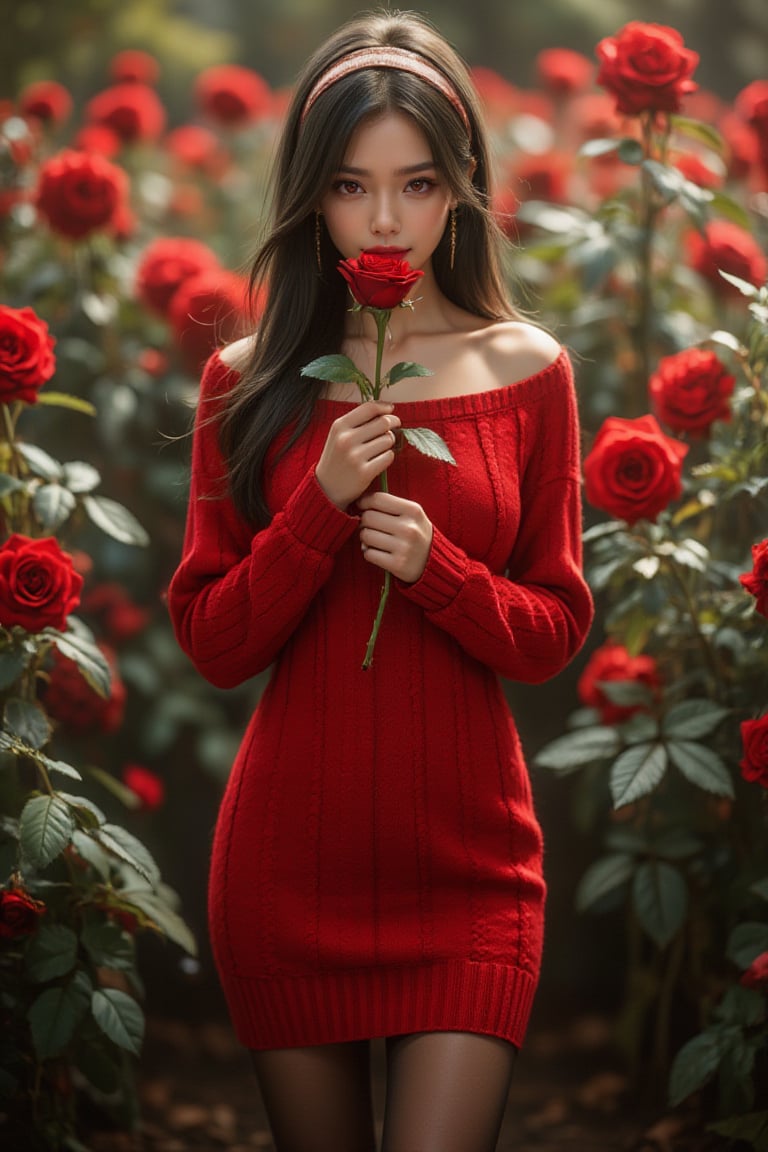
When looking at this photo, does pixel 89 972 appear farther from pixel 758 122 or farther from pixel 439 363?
pixel 758 122

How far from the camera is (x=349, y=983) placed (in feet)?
6.19

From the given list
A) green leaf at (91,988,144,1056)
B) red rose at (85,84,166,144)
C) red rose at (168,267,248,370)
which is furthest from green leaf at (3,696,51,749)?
red rose at (85,84,166,144)

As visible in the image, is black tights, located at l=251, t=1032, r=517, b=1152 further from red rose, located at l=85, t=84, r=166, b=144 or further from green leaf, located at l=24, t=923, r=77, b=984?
red rose, located at l=85, t=84, r=166, b=144

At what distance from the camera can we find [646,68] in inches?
100

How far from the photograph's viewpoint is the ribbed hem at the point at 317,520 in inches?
73.2

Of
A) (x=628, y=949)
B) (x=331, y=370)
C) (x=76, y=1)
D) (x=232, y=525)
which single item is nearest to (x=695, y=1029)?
(x=628, y=949)

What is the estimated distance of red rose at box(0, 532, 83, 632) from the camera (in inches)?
83.6

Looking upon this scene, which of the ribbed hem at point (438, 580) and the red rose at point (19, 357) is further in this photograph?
the red rose at point (19, 357)

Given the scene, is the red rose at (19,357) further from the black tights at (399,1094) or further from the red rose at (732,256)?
the red rose at (732,256)

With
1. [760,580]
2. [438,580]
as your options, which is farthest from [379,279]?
[760,580]

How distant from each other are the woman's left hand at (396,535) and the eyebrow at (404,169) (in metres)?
0.43

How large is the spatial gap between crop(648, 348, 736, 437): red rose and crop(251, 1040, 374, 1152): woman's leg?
120 cm

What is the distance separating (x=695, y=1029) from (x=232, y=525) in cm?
153

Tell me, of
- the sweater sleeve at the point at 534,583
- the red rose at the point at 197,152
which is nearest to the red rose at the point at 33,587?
the sweater sleeve at the point at 534,583
